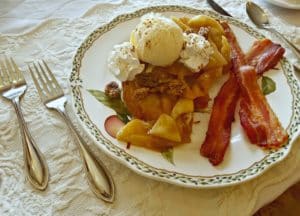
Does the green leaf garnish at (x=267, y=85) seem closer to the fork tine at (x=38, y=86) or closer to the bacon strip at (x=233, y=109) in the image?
the bacon strip at (x=233, y=109)

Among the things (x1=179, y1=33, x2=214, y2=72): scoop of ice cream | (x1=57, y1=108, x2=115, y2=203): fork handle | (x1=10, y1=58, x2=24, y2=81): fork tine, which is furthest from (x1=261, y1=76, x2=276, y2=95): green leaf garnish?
(x1=10, y1=58, x2=24, y2=81): fork tine

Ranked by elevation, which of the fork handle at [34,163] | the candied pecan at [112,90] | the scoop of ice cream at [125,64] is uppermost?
the scoop of ice cream at [125,64]

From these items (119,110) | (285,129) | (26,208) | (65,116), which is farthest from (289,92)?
(26,208)

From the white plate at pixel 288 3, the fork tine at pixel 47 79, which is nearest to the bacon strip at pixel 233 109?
the white plate at pixel 288 3

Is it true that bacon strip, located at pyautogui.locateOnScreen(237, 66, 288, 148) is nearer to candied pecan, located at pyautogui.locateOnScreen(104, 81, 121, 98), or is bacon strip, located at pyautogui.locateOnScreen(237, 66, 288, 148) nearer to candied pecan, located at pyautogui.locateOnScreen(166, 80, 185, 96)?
candied pecan, located at pyautogui.locateOnScreen(166, 80, 185, 96)

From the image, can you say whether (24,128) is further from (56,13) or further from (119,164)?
(56,13)

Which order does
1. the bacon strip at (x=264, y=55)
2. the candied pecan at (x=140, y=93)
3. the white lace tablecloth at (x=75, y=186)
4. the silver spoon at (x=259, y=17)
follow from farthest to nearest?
1. the silver spoon at (x=259, y=17)
2. the bacon strip at (x=264, y=55)
3. the candied pecan at (x=140, y=93)
4. the white lace tablecloth at (x=75, y=186)
